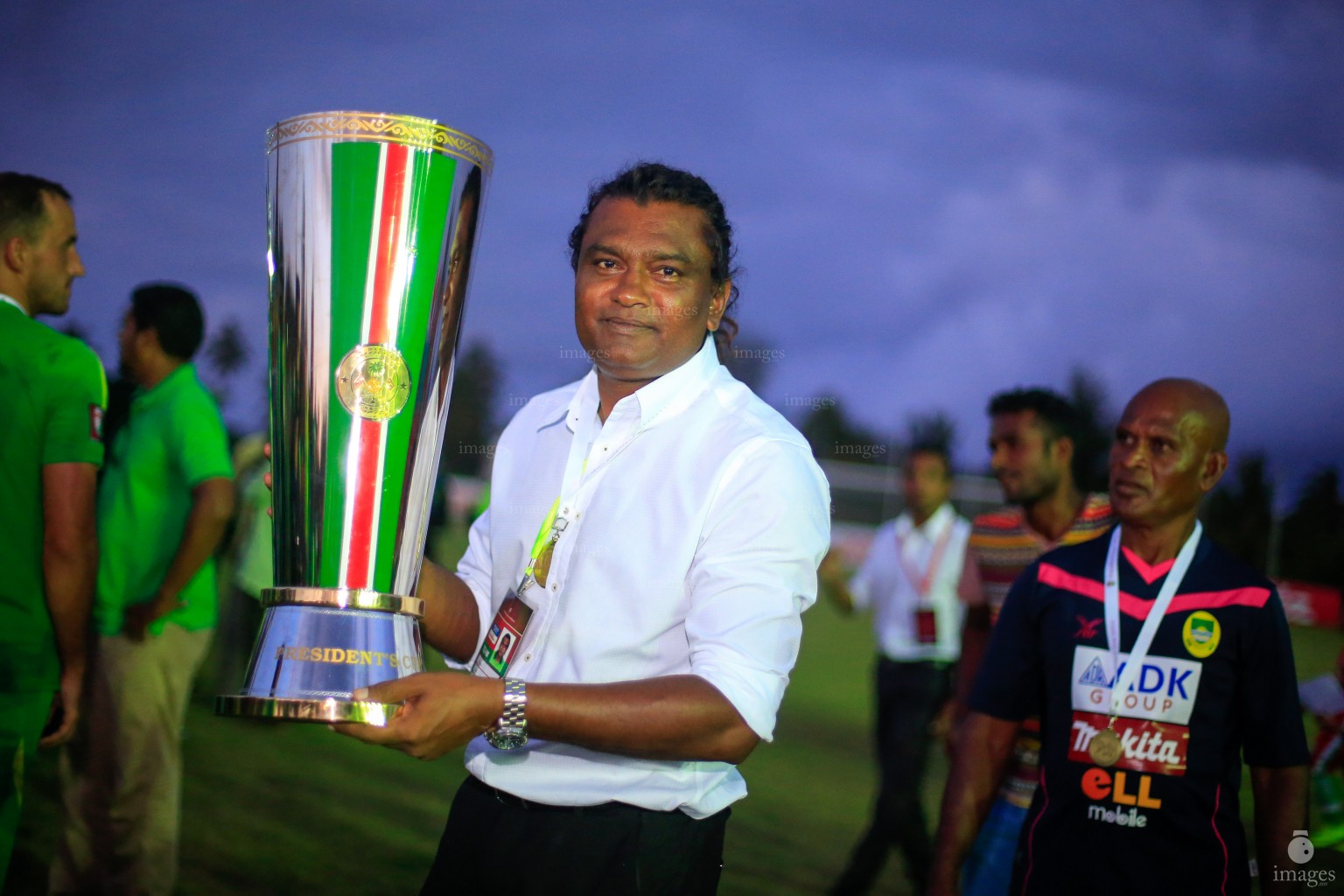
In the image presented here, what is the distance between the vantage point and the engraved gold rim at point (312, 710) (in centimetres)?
148

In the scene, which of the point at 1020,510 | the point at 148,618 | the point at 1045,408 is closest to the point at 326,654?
the point at 148,618

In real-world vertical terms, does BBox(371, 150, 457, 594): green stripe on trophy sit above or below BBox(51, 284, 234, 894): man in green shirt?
above

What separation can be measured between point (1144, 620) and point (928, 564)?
10.8 ft

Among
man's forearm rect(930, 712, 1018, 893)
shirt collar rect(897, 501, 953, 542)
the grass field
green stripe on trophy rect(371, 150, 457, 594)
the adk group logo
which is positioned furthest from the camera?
shirt collar rect(897, 501, 953, 542)

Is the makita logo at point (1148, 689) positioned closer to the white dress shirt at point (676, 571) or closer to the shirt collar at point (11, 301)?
the white dress shirt at point (676, 571)

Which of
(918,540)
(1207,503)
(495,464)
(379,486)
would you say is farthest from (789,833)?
(1207,503)

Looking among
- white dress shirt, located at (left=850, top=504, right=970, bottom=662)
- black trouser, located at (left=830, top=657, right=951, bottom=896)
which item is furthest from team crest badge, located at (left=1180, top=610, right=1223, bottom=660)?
white dress shirt, located at (left=850, top=504, right=970, bottom=662)

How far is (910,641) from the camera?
17.7ft

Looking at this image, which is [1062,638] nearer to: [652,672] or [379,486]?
[652,672]

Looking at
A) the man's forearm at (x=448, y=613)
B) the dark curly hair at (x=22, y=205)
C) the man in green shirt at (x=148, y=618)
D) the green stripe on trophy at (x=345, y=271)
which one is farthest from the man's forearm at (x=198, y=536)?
the green stripe on trophy at (x=345, y=271)

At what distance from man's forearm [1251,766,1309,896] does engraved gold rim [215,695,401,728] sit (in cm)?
187

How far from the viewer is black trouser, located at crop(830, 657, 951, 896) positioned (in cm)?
454

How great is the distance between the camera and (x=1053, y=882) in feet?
8.15

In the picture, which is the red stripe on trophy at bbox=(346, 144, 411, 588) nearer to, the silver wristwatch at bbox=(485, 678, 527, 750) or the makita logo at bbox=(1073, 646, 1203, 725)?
the silver wristwatch at bbox=(485, 678, 527, 750)
